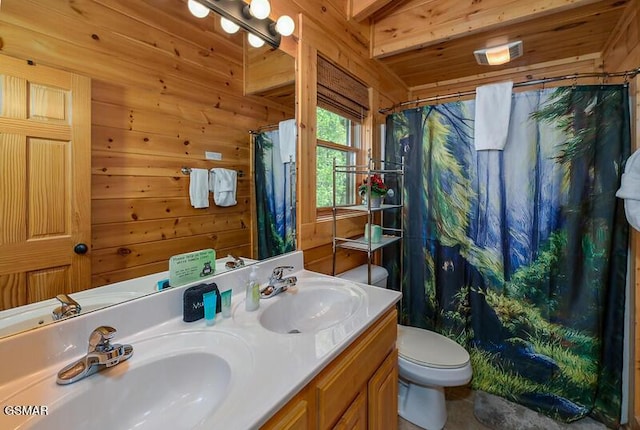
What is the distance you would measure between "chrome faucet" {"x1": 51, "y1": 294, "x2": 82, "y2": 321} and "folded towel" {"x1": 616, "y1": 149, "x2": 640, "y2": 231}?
2.21 meters

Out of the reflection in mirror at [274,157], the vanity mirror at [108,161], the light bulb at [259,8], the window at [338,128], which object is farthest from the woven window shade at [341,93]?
the vanity mirror at [108,161]

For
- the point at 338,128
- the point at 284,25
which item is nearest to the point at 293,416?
the point at 284,25

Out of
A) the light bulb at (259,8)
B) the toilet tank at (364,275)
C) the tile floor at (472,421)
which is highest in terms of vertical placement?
the light bulb at (259,8)

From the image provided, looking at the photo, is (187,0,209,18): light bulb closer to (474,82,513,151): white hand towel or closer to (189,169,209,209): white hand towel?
(189,169,209,209): white hand towel

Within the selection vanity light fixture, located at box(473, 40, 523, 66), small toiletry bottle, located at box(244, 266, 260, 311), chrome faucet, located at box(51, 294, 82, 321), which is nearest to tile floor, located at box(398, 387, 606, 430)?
small toiletry bottle, located at box(244, 266, 260, 311)

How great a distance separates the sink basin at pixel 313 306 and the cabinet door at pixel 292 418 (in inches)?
16.1

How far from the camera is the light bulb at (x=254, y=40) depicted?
1.23 meters

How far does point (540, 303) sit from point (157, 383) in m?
2.00

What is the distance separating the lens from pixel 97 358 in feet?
2.09

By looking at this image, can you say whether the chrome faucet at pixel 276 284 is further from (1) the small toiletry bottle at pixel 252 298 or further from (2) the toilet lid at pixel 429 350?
(2) the toilet lid at pixel 429 350

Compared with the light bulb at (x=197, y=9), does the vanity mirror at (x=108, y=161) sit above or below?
below

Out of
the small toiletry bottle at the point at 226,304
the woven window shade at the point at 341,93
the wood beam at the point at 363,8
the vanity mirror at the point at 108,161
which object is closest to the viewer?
the vanity mirror at the point at 108,161

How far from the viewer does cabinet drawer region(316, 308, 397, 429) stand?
743 mm

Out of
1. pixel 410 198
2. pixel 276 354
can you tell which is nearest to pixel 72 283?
pixel 276 354
